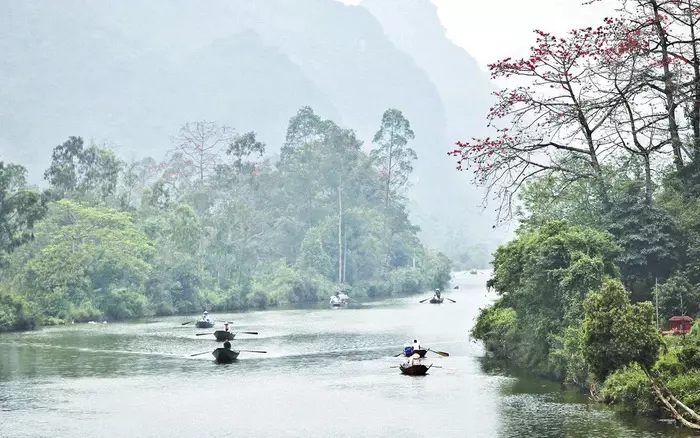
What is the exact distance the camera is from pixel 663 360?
26.3 meters

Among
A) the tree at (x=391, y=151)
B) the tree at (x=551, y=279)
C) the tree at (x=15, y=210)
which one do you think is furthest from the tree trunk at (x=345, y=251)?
the tree at (x=551, y=279)

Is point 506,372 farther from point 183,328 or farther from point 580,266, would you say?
point 183,328

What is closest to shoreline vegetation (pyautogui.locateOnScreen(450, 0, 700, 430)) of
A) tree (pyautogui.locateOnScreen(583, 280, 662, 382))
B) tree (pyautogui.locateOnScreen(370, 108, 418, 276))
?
tree (pyautogui.locateOnScreen(583, 280, 662, 382))

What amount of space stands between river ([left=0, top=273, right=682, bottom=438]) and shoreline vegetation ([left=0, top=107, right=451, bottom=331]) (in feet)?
47.8

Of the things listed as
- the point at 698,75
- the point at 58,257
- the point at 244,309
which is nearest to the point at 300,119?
the point at 244,309

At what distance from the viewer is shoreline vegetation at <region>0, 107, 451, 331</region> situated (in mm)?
70062

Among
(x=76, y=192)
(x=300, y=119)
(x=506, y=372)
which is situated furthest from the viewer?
(x=300, y=119)

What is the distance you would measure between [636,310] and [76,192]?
6658cm

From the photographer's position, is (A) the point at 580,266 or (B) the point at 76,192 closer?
(A) the point at 580,266

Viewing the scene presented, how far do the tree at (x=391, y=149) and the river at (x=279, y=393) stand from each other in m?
66.0

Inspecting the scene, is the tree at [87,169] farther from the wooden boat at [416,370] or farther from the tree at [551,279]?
the tree at [551,279]

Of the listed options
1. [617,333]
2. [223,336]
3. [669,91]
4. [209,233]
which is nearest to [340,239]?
[209,233]

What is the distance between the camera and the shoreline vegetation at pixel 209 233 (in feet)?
230

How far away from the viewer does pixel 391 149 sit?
400ft
